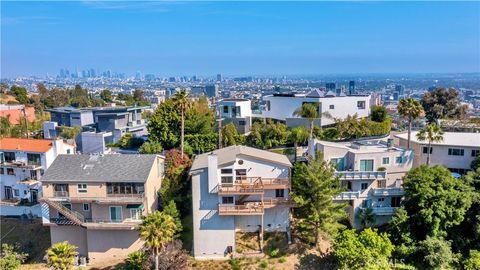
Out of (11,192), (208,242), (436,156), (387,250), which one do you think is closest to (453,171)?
(436,156)

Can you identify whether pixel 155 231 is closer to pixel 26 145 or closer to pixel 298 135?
pixel 26 145

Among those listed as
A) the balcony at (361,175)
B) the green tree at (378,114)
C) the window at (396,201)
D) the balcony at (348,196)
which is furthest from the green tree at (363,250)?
the green tree at (378,114)

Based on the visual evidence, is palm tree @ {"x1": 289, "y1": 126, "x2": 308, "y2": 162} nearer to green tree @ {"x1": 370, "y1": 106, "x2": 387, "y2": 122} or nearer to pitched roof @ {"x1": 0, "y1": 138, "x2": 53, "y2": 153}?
green tree @ {"x1": 370, "y1": 106, "x2": 387, "y2": 122}

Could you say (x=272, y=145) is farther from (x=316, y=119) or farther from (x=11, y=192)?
(x=11, y=192)

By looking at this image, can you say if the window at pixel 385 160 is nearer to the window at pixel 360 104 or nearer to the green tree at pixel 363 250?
the green tree at pixel 363 250

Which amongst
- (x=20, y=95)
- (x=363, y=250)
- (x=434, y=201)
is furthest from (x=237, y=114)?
(x=20, y=95)

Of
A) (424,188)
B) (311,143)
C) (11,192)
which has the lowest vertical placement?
(11,192)
